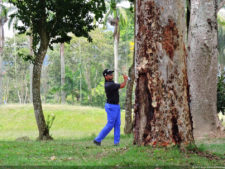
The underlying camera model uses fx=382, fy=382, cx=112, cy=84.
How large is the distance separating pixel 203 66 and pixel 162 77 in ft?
17.0

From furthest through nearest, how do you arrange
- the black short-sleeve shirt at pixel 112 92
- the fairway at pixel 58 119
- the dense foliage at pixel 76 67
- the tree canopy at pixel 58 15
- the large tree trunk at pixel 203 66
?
the dense foliage at pixel 76 67
the fairway at pixel 58 119
the tree canopy at pixel 58 15
the large tree trunk at pixel 203 66
the black short-sleeve shirt at pixel 112 92

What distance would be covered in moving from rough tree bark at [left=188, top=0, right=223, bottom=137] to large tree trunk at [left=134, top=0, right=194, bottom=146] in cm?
473

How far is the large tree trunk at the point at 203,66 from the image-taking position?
11398 mm

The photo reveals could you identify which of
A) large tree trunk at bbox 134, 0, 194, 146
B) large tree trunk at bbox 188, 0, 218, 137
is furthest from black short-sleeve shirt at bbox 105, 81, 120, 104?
large tree trunk at bbox 188, 0, 218, 137

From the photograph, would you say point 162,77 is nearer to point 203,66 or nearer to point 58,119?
point 203,66

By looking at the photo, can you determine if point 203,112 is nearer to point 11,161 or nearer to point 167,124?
point 167,124

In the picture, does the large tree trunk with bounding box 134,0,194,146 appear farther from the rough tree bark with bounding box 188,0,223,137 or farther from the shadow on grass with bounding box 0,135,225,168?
the rough tree bark with bounding box 188,0,223,137

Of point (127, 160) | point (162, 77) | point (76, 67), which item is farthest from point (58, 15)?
point (76, 67)

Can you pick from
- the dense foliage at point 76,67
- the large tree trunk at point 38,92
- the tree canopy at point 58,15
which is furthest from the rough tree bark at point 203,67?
the dense foliage at point 76,67

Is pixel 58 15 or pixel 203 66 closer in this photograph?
pixel 203 66

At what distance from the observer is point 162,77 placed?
664 centimetres

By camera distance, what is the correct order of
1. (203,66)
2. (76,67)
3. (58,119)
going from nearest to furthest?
(203,66), (58,119), (76,67)

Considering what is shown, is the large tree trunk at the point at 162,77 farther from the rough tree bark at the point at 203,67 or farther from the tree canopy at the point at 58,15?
the tree canopy at the point at 58,15

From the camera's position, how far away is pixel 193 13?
11.6 metres
